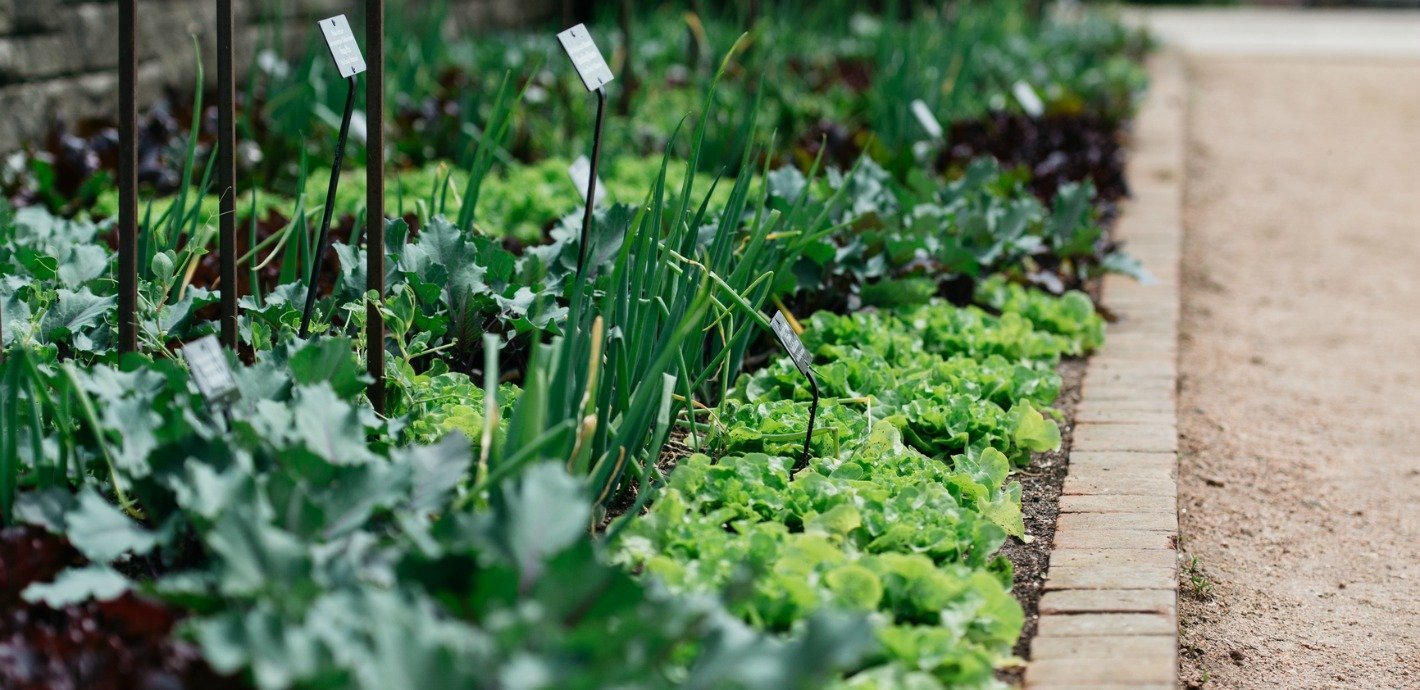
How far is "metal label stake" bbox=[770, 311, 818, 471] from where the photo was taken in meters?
2.11

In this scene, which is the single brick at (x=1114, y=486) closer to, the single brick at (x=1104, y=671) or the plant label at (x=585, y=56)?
the single brick at (x=1104, y=671)

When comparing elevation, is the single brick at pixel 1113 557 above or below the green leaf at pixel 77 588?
below

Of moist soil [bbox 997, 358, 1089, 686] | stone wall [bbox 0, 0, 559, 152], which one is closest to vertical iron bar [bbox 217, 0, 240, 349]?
moist soil [bbox 997, 358, 1089, 686]

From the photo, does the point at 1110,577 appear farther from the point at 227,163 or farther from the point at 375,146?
the point at 227,163

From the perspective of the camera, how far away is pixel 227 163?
198cm

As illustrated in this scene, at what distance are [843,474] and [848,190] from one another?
4.36ft

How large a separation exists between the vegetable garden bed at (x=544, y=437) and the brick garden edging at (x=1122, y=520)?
2.6 inches

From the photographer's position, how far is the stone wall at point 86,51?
3.99 meters

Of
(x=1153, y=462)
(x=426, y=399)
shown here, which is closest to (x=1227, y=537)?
(x=1153, y=462)

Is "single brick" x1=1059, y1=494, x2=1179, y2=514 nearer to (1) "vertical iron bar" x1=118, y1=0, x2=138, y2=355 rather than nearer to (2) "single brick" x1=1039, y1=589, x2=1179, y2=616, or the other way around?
(2) "single brick" x1=1039, y1=589, x2=1179, y2=616

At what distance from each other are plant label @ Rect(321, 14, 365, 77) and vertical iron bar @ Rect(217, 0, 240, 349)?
14cm

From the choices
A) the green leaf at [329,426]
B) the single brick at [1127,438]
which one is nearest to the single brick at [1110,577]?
the single brick at [1127,438]

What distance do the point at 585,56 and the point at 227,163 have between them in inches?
21.5

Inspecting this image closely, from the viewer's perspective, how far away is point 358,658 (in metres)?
1.26
